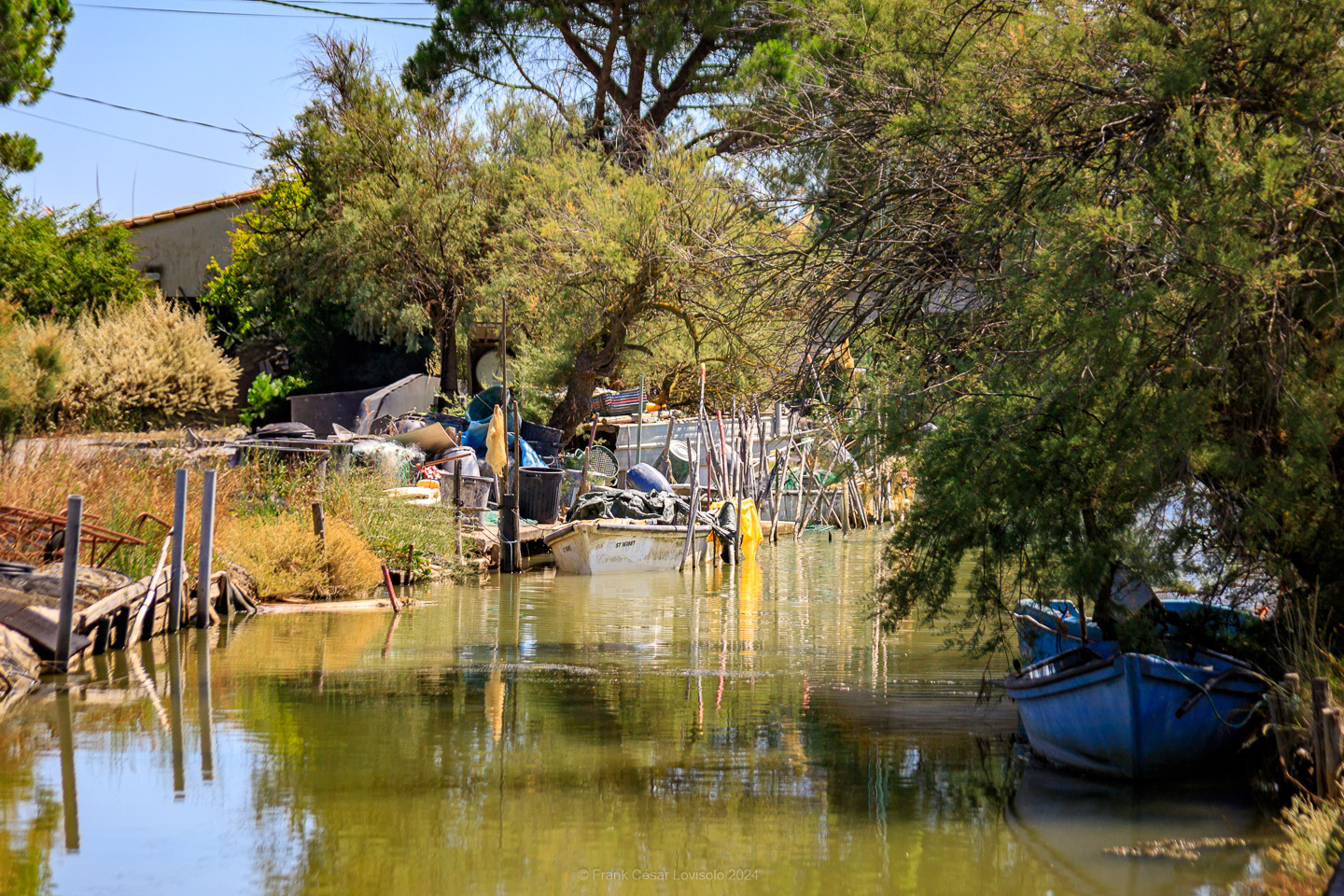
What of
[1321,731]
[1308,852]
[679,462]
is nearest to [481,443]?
[679,462]

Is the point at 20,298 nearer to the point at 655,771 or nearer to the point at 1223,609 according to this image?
the point at 655,771

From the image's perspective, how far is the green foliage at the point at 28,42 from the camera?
877 inches

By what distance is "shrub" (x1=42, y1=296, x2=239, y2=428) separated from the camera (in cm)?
2717

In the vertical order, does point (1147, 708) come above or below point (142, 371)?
below

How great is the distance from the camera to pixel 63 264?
30.2 meters

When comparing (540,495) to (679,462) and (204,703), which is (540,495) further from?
(204,703)

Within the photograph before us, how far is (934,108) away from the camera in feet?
32.7

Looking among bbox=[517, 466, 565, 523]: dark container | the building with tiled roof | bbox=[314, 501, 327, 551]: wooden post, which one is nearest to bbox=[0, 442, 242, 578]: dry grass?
bbox=[314, 501, 327, 551]: wooden post

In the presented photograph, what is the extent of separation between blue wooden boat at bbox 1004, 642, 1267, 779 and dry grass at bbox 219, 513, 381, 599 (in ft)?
36.5

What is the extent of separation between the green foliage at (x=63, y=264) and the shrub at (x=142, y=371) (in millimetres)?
1041

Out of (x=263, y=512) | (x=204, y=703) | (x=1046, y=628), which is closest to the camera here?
(x=1046, y=628)

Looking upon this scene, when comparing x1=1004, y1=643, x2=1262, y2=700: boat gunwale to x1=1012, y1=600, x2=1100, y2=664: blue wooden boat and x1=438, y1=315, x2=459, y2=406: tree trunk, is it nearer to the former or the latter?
x1=1012, y1=600, x2=1100, y2=664: blue wooden boat

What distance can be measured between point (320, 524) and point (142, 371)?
12446mm

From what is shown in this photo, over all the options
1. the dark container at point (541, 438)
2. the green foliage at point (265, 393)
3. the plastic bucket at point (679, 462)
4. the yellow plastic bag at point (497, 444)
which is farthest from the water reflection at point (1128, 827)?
the green foliage at point (265, 393)
